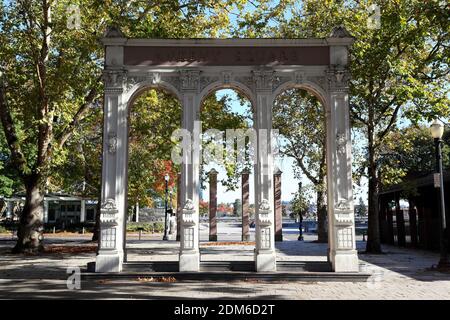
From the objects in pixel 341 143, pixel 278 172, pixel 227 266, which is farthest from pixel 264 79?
pixel 278 172

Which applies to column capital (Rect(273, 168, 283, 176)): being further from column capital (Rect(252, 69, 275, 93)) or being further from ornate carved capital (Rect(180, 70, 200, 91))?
ornate carved capital (Rect(180, 70, 200, 91))

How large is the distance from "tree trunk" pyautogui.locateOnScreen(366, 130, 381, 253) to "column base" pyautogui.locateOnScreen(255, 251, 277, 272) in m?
10.1

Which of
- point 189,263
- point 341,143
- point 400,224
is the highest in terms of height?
point 341,143

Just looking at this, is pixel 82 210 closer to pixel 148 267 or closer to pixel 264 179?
pixel 148 267

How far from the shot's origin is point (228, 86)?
14227 millimetres

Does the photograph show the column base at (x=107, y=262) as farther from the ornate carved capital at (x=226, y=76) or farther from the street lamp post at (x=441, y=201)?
the street lamp post at (x=441, y=201)

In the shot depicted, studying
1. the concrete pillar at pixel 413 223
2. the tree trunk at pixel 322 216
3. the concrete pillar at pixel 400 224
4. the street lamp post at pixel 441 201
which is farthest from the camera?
the tree trunk at pixel 322 216

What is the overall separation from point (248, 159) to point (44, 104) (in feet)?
39.4

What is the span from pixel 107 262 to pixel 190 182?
3.50 m

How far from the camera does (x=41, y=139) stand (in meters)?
20.6

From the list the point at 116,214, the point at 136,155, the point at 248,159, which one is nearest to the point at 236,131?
the point at 248,159

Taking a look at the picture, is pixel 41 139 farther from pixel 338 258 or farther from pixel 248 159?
pixel 338 258

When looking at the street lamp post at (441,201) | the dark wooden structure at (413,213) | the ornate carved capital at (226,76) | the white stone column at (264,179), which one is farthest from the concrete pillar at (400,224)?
the ornate carved capital at (226,76)

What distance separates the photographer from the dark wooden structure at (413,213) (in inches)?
864
